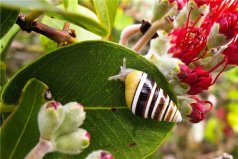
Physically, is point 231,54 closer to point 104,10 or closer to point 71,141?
point 104,10

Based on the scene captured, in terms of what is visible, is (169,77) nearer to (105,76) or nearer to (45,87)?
(105,76)

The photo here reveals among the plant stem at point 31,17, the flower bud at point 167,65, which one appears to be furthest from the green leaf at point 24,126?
the flower bud at point 167,65

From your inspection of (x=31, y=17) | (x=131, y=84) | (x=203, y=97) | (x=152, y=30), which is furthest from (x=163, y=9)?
(x=203, y=97)

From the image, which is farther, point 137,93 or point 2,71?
point 2,71

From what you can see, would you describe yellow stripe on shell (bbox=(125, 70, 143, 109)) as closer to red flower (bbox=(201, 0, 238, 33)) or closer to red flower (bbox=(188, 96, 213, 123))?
red flower (bbox=(188, 96, 213, 123))

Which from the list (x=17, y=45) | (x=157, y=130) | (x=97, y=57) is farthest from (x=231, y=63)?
(x=17, y=45)

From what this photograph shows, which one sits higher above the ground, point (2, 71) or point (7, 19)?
point (7, 19)
